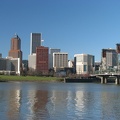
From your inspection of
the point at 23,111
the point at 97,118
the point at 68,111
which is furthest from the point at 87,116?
the point at 23,111

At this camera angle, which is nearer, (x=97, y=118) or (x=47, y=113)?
(x=97, y=118)

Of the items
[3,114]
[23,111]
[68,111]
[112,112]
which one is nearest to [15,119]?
[3,114]

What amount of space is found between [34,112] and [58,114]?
11.0ft

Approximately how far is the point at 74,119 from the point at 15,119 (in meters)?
6.38

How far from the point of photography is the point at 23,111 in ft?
144

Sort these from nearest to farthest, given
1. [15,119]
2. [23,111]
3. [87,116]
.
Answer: [15,119] → [87,116] → [23,111]

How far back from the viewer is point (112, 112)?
44750mm

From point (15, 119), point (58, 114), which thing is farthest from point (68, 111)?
point (15, 119)

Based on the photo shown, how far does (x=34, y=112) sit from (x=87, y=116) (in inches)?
270

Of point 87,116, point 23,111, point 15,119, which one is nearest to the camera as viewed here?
point 15,119

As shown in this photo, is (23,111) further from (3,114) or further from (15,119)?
(15,119)

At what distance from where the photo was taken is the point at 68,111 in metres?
44.6

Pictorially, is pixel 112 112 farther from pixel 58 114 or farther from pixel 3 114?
pixel 3 114

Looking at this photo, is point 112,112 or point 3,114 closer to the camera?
point 3,114
